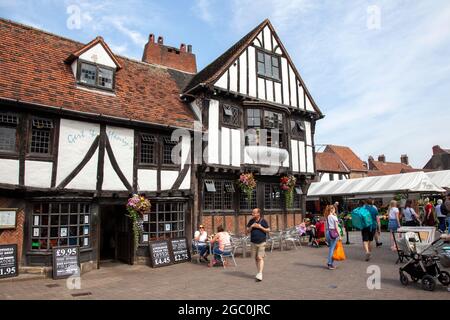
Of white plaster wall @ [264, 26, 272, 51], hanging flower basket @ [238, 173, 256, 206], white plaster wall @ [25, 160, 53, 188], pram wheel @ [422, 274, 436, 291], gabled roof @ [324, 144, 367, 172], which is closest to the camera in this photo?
pram wheel @ [422, 274, 436, 291]

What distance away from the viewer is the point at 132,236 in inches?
476

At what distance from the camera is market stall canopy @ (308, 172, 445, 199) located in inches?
802

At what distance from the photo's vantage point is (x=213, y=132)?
571 inches

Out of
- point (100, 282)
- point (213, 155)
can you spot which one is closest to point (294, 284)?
point (100, 282)

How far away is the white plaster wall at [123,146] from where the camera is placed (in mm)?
11797

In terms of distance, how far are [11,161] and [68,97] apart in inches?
112

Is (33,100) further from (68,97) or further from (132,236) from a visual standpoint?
(132,236)

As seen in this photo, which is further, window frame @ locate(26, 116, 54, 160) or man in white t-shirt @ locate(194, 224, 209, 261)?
man in white t-shirt @ locate(194, 224, 209, 261)

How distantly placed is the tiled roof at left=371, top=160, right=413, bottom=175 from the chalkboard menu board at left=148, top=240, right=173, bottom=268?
4622 cm

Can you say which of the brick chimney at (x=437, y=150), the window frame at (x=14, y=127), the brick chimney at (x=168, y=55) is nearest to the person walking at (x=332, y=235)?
the window frame at (x=14, y=127)

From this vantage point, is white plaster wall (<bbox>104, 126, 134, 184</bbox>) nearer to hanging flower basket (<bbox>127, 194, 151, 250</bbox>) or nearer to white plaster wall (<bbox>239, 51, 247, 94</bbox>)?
hanging flower basket (<bbox>127, 194, 151, 250</bbox>)

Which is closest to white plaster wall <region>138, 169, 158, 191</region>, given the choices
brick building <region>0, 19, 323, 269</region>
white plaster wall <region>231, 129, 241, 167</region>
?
brick building <region>0, 19, 323, 269</region>

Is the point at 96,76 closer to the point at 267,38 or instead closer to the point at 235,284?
the point at 267,38

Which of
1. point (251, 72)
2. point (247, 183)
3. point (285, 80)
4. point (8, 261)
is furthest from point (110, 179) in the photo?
point (285, 80)
